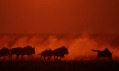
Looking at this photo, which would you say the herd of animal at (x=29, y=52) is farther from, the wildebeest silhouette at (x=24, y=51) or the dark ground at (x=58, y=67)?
the dark ground at (x=58, y=67)

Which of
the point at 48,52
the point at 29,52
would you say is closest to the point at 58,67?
the point at 48,52

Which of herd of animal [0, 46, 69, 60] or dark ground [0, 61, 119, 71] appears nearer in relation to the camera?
dark ground [0, 61, 119, 71]

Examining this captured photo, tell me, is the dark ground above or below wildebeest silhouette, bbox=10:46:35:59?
below

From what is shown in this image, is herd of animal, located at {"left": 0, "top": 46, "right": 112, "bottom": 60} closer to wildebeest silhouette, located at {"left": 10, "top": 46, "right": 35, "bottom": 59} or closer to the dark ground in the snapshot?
wildebeest silhouette, located at {"left": 10, "top": 46, "right": 35, "bottom": 59}

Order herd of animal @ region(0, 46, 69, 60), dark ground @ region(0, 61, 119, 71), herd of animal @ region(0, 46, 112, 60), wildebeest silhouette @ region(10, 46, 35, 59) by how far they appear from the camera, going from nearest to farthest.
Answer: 1. dark ground @ region(0, 61, 119, 71)
2. herd of animal @ region(0, 46, 112, 60)
3. herd of animal @ region(0, 46, 69, 60)
4. wildebeest silhouette @ region(10, 46, 35, 59)

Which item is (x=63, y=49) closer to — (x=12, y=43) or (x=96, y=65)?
(x=96, y=65)

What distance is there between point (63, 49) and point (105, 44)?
64.1 feet

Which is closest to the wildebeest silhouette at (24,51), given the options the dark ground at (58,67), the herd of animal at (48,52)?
the herd of animal at (48,52)

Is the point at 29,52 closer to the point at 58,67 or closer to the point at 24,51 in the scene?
the point at 24,51

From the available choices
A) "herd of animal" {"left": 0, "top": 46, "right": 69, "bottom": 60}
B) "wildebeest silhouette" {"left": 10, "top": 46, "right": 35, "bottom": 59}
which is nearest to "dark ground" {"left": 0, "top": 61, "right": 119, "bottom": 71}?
"herd of animal" {"left": 0, "top": 46, "right": 69, "bottom": 60}

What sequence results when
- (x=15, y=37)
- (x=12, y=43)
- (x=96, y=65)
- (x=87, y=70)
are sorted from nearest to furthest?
1. (x=87, y=70)
2. (x=96, y=65)
3. (x=12, y=43)
4. (x=15, y=37)

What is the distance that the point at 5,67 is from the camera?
42938 mm

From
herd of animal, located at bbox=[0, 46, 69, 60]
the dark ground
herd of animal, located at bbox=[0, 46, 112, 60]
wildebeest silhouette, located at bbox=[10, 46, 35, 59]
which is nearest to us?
the dark ground

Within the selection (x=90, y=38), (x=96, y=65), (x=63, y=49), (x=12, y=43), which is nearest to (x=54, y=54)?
(x=63, y=49)
